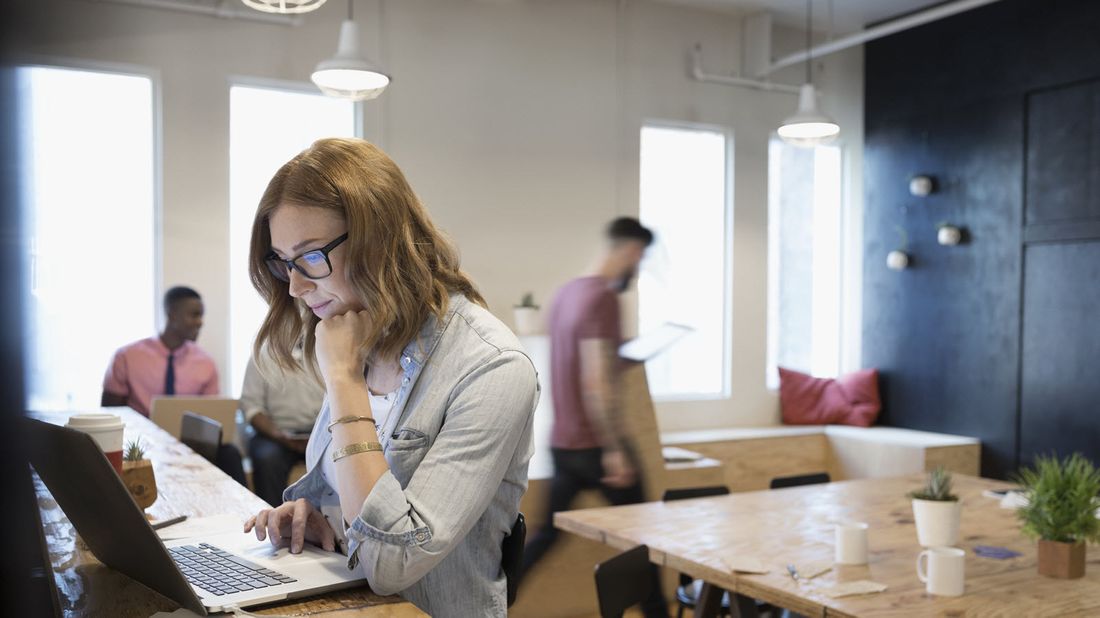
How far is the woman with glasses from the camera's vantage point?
3.83ft

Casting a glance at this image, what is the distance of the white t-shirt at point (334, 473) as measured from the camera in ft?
4.43

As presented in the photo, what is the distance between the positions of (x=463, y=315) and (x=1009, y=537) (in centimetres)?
232

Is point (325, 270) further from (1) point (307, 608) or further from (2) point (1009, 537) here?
(2) point (1009, 537)

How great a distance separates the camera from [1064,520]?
7.97ft

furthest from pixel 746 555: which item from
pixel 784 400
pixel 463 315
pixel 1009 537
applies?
pixel 784 400

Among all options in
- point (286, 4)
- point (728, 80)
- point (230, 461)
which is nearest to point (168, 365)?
point (230, 461)

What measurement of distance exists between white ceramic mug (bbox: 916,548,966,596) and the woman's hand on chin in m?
1.59

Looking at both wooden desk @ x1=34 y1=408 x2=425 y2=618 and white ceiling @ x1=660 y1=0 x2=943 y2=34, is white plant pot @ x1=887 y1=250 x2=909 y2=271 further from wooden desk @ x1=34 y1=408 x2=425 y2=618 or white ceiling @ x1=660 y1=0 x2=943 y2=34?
wooden desk @ x1=34 y1=408 x2=425 y2=618

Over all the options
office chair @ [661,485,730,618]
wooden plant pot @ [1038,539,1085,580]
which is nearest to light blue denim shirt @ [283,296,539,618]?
wooden plant pot @ [1038,539,1085,580]

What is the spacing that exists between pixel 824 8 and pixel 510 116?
2.57 m

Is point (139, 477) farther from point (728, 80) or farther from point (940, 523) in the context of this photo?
point (728, 80)

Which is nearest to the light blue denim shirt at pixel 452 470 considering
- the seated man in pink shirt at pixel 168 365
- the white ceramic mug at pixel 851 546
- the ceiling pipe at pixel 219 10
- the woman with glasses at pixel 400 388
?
the woman with glasses at pixel 400 388

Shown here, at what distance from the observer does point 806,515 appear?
3.21 metres

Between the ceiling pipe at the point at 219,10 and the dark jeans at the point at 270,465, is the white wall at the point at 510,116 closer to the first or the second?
the ceiling pipe at the point at 219,10
